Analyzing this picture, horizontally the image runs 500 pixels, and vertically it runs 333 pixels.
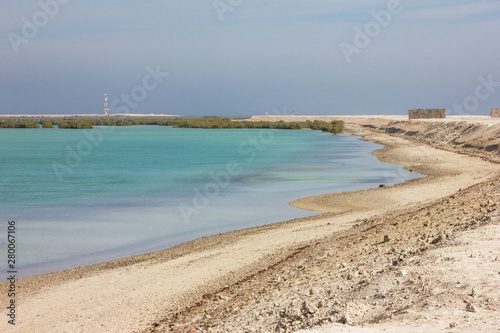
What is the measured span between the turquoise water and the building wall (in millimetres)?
36037

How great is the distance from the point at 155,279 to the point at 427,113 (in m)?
68.7

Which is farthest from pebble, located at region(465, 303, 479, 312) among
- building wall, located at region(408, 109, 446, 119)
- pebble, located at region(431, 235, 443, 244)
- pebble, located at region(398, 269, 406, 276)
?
building wall, located at region(408, 109, 446, 119)

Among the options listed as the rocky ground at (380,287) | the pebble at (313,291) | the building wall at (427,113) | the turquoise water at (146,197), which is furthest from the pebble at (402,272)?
the building wall at (427,113)

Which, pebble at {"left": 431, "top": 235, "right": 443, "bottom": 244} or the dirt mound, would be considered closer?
pebble at {"left": 431, "top": 235, "right": 443, "bottom": 244}

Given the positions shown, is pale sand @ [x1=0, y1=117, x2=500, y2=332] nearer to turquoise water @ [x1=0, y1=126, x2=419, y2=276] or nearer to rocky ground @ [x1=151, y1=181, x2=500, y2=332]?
rocky ground @ [x1=151, y1=181, x2=500, y2=332]

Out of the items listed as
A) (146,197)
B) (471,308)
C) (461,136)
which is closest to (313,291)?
(471,308)

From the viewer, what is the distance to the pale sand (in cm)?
816

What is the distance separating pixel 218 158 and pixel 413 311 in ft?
120

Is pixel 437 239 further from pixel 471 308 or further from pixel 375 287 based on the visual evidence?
pixel 471 308

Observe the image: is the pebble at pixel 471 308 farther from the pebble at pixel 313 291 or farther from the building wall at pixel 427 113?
the building wall at pixel 427 113

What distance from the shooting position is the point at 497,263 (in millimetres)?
6902

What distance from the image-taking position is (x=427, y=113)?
241 feet

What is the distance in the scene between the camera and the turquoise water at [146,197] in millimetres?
14211

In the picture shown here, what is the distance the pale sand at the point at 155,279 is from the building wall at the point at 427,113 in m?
58.8
